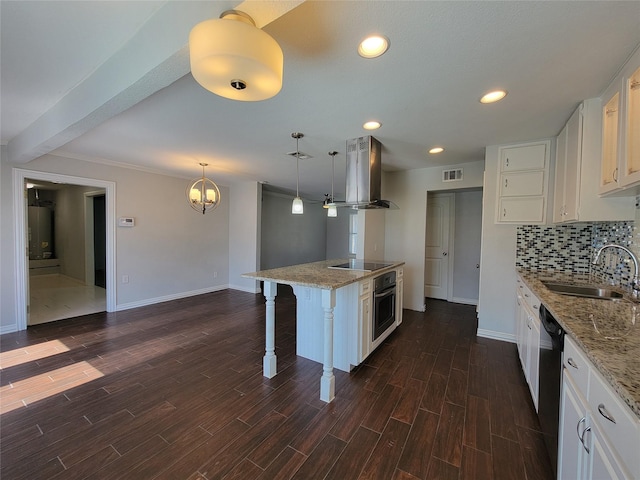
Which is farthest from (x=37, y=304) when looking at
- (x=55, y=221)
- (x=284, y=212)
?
(x=284, y=212)

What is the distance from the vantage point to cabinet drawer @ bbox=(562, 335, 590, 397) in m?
1.05

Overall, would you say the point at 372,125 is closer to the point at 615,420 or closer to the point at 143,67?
the point at 143,67

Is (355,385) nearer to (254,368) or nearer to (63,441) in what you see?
(254,368)

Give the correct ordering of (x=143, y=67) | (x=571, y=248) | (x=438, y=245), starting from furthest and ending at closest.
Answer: (x=438, y=245) < (x=571, y=248) < (x=143, y=67)

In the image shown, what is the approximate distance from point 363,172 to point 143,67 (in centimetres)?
216

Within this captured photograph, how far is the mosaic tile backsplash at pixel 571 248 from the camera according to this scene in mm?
2342

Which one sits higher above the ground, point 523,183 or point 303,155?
point 303,155

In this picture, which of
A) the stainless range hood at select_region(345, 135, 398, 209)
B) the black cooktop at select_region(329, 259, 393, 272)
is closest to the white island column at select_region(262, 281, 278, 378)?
the black cooktop at select_region(329, 259, 393, 272)

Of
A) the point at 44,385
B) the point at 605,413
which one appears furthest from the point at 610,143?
the point at 44,385

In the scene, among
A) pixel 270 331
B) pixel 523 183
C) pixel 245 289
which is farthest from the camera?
pixel 245 289

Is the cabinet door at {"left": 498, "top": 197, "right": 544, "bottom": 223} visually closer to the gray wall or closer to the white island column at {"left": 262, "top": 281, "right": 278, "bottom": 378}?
the white island column at {"left": 262, "top": 281, "right": 278, "bottom": 378}

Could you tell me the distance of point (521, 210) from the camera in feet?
10.0

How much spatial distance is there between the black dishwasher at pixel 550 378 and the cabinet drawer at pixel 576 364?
0.08 meters

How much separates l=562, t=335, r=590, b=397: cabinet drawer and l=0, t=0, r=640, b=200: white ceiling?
1.56 metres
